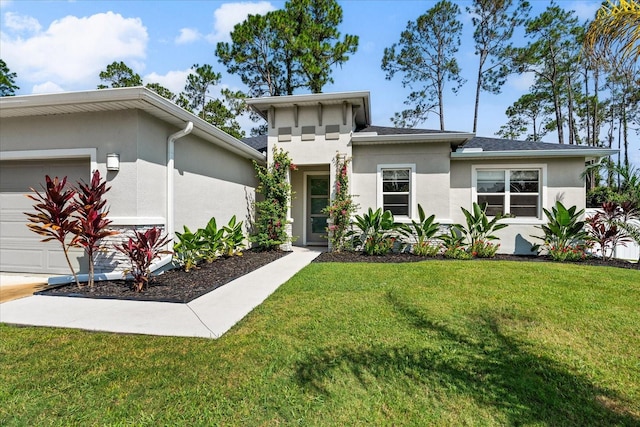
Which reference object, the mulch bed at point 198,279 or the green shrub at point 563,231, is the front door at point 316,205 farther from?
the green shrub at point 563,231

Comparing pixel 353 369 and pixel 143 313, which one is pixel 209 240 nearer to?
pixel 143 313

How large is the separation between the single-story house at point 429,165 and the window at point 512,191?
0.03 meters

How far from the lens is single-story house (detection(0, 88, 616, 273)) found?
556 cm

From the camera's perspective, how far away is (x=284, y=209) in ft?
31.9

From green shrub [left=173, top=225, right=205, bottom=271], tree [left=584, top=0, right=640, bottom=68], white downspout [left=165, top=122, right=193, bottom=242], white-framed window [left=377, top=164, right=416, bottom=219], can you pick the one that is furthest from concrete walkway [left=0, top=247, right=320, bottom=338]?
white-framed window [left=377, top=164, right=416, bottom=219]

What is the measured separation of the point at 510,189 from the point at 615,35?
24.3 ft

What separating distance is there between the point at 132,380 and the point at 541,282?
651 centimetres

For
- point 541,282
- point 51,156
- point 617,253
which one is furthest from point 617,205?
point 51,156

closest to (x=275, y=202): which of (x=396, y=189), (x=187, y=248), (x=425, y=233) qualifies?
(x=187, y=248)

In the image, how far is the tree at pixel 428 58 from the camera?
20.0 metres

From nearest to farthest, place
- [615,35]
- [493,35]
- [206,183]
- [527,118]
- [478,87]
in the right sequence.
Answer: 1. [615,35]
2. [206,183]
3. [493,35]
4. [478,87]
5. [527,118]

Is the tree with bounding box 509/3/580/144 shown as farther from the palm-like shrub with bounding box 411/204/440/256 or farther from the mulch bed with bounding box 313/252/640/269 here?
the palm-like shrub with bounding box 411/204/440/256

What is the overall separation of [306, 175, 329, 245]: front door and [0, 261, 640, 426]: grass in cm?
715

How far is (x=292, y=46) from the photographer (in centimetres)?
1720
